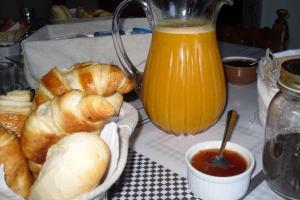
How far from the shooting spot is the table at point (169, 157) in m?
0.46

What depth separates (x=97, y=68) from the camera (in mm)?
436

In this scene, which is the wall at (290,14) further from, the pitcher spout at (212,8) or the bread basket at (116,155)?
the bread basket at (116,155)

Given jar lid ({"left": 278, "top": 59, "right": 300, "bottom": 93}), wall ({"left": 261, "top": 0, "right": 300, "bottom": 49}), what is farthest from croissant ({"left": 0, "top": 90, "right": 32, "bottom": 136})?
wall ({"left": 261, "top": 0, "right": 300, "bottom": 49})

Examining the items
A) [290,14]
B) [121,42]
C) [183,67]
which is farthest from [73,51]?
[290,14]

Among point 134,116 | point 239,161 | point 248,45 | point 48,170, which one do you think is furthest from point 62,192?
point 248,45

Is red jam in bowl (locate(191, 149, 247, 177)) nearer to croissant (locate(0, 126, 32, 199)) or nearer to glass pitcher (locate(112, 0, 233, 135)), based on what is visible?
glass pitcher (locate(112, 0, 233, 135))

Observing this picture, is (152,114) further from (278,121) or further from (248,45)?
(248,45)

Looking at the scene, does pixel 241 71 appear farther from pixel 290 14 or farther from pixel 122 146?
pixel 290 14

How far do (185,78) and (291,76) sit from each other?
0.63 feet

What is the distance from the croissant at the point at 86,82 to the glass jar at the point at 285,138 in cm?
21

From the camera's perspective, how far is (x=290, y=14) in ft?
8.45

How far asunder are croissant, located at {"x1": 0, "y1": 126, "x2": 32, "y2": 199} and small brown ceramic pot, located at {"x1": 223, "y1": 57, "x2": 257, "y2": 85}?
0.58 m

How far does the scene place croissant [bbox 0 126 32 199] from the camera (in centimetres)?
35

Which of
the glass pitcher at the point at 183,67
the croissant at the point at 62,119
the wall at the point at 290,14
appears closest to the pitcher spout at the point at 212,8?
the glass pitcher at the point at 183,67
